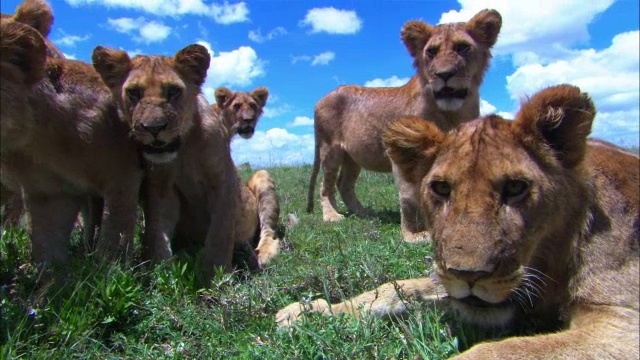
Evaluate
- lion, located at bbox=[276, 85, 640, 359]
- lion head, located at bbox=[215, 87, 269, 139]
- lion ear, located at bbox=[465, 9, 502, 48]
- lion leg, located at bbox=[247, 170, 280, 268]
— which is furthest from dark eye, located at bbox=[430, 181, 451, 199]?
lion head, located at bbox=[215, 87, 269, 139]

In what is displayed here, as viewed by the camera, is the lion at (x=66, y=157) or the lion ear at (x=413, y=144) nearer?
the lion ear at (x=413, y=144)

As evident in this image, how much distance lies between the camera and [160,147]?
412 centimetres

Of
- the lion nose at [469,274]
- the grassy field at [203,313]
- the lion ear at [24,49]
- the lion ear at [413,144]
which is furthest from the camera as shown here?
the lion ear at [24,49]

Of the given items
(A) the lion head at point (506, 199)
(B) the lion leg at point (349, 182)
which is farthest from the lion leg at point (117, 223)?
(B) the lion leg at point (349, 182)

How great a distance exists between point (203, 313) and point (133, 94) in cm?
165

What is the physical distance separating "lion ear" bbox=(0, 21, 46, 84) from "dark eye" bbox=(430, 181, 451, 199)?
2314 mm

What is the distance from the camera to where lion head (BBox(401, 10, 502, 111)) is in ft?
19.9

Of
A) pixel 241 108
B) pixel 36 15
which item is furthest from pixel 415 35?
pixel 241 108

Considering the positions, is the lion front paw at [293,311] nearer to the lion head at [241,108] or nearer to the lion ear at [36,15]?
the lion ear at [36,15]

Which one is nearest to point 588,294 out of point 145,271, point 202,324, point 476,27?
point 202,324

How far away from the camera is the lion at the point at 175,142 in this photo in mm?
4125

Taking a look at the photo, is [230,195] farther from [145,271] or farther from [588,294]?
[588,294]

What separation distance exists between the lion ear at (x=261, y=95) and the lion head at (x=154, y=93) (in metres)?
7.77

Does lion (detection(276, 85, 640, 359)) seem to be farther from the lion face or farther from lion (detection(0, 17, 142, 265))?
the lion face
